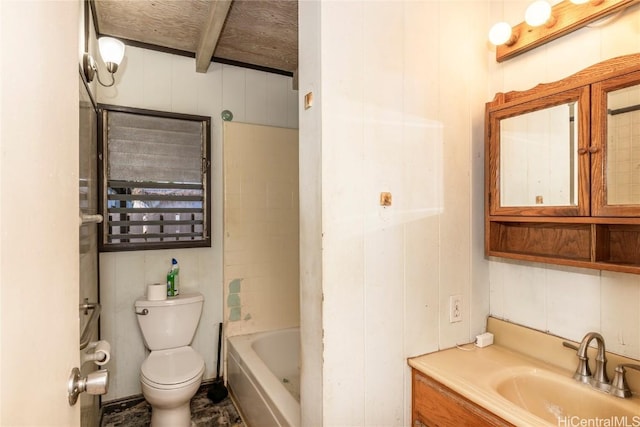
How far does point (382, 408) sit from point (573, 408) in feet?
2.18

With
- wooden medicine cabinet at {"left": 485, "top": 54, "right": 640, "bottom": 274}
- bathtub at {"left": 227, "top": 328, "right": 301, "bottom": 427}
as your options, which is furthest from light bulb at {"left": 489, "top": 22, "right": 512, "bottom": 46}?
bathtub at {"left": 227, "top": 328, "right": 301, "bottom": 427}

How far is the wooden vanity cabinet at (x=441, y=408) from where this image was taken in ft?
3.66

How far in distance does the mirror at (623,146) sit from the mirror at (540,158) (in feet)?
0.34

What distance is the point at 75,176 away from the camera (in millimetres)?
856

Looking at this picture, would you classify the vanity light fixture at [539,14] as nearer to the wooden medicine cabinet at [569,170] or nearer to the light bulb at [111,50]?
the wooden medicine cabinet at [569,170]

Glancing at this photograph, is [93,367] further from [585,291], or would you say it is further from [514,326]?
[585,291]

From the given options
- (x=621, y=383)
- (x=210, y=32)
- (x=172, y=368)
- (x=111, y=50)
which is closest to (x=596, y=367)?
(x=621, y=383)

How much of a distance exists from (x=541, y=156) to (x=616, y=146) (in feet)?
0.83

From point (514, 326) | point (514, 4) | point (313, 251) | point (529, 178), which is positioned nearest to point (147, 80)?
point (313, 251)

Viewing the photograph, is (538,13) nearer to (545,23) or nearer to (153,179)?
(545,23)

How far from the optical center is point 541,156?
4.47 ft

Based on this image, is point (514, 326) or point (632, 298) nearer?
point (632, 298)

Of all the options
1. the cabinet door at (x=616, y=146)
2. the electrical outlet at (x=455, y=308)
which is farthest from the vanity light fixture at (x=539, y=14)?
the electrical outlet at (x=455, y=308)

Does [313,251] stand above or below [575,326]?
above
